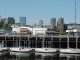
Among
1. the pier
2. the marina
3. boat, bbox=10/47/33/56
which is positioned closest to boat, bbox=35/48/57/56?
boat, bbox=10/47/33/56

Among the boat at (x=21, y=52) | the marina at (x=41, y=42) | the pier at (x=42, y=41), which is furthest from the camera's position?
the pier at (x=42, y=41)

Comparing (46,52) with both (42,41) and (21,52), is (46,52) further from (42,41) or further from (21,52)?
(42,41)

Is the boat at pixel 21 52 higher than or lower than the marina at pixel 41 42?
lower

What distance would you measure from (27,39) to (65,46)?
62.9ft

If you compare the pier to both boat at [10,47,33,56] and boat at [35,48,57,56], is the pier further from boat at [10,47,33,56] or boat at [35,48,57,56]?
boat at [10,47,33,56]

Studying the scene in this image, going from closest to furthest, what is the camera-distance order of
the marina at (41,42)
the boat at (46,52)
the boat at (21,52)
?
the boat at (21,52), the boat at (46,52), the marina at (41,42)

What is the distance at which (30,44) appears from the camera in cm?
15575

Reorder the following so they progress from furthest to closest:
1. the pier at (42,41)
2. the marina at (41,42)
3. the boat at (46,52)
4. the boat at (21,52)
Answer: the pier at (42,41) < the marina at (41,42) < the boat at (46,52) < the boat at (21,52)

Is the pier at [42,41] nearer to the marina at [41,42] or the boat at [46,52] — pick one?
the marina at [41,42]

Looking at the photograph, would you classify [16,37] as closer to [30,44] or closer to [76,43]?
[30,44]

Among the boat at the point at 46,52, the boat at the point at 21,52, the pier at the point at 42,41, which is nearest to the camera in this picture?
the boat at the point at 21,52

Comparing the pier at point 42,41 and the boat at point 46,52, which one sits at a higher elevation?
the pier at point 42,41

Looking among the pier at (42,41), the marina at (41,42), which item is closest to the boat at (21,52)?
the marina at (41,42)

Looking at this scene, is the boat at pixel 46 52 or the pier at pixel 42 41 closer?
the boat at pixel 46 52
